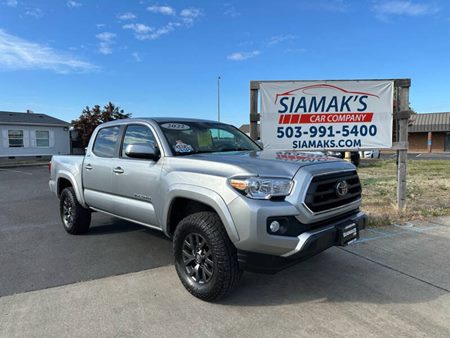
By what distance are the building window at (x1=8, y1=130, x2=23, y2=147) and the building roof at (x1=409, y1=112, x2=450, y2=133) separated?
43.1m

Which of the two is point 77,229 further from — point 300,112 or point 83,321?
point 300,112

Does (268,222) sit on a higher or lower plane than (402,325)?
higher

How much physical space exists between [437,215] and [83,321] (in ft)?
21.8

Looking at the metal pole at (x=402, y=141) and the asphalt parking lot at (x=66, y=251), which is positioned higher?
the metal pole at (x=402, y=141)

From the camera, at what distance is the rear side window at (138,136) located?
4.41 m

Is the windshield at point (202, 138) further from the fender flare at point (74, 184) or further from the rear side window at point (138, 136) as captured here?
the fender flare at point (74, 184)

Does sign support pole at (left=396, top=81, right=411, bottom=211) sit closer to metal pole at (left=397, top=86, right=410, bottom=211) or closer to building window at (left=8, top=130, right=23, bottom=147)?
metal pole at (left=397, top=86, right=410, bottom=211)

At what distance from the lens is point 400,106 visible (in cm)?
708

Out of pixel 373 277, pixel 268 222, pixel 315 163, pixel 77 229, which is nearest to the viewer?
pixel 268 222

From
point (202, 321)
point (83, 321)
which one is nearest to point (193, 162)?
point (202, 321)

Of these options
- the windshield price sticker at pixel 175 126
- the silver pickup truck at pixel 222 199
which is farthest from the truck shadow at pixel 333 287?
the windshield price sticker at pixel 175 126

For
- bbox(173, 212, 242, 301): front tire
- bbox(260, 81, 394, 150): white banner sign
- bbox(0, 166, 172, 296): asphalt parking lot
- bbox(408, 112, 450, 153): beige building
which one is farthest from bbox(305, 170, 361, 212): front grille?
bbox(408, 112, 450, 153): beige building

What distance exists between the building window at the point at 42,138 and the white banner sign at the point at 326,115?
28.3 metres

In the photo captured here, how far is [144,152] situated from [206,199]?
1.10 m
